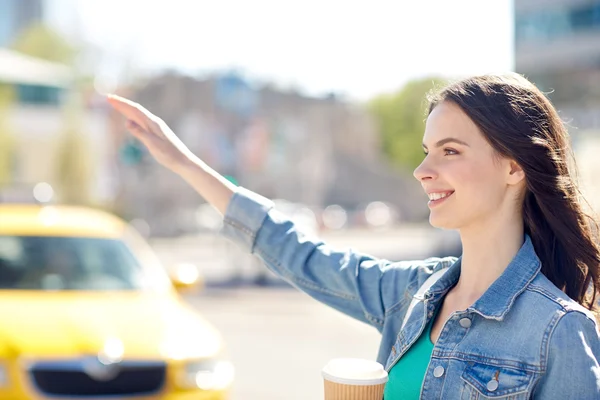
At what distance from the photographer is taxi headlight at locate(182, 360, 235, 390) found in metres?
4.46

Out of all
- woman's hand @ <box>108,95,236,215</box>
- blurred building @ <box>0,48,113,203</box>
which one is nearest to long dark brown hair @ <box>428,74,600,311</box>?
woman's hand @ <box>108,95,236,215</box>

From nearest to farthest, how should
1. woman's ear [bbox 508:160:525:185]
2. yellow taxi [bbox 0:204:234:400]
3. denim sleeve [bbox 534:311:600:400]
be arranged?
denim sleeve [bbox 534:311:600:400] → woman's ear [bbox 508:160:525:185] → yellow taxi [bbox 0:204:234:400]

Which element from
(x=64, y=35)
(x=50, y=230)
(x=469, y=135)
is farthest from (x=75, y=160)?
(x=469, y=135)

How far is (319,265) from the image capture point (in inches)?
86.9

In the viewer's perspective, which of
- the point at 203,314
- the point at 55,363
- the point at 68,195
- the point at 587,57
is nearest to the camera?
the point at 55,363

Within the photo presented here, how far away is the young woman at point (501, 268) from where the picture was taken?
1.61 metres

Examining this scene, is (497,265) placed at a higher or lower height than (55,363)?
higher

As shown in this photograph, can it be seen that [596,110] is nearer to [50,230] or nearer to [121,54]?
[121,54]

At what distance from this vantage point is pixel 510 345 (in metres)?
1.65

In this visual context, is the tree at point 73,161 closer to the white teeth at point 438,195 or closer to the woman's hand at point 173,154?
the woman's hand at point 173,154

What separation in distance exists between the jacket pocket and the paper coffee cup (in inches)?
7.3

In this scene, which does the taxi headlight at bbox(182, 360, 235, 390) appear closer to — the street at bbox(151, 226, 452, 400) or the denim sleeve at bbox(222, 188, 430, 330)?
the street at bbox(151, 226, 452, 400)

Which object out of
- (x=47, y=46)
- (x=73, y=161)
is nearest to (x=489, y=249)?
(x=73, y=161)

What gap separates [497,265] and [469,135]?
0.32m
